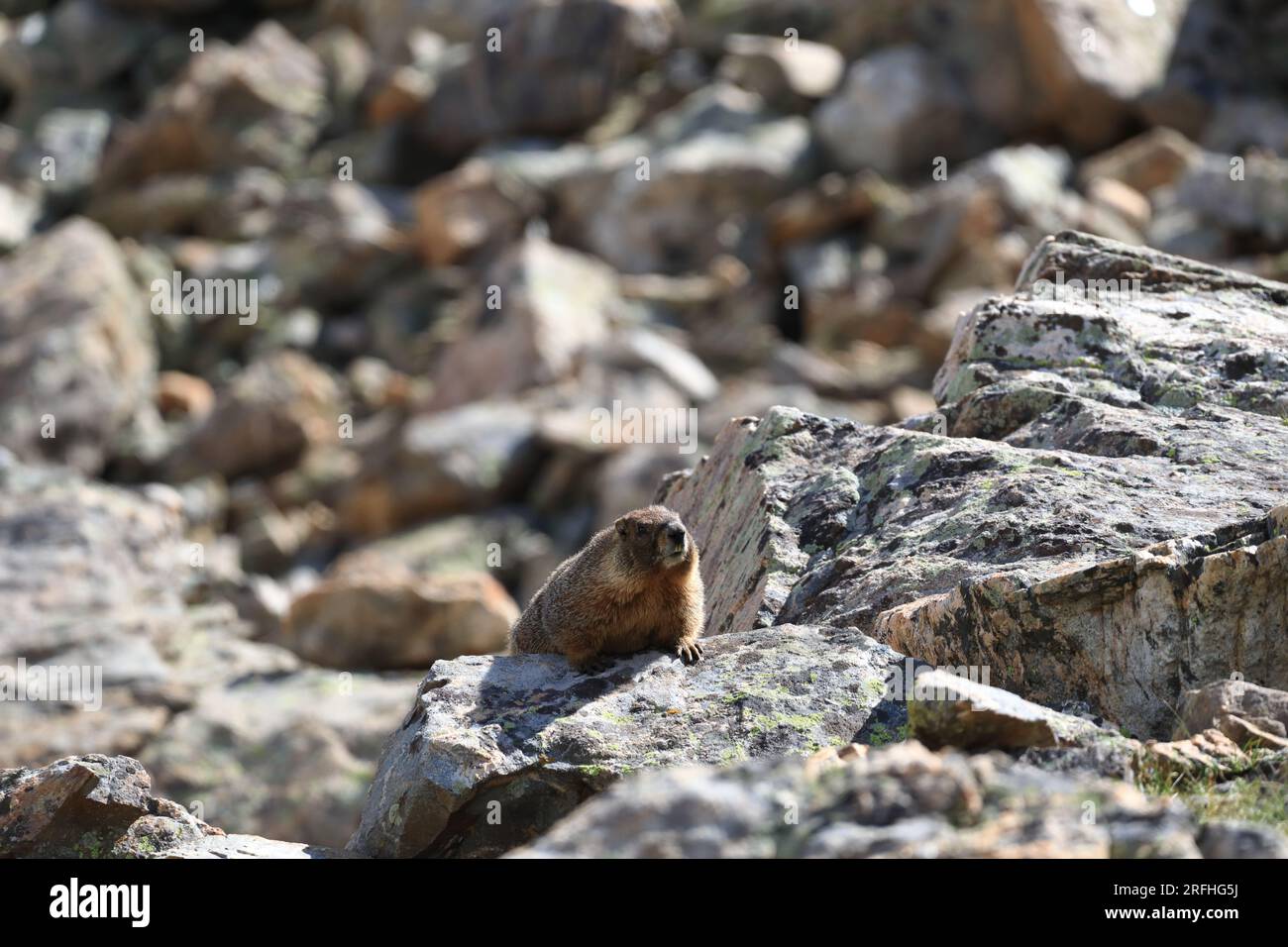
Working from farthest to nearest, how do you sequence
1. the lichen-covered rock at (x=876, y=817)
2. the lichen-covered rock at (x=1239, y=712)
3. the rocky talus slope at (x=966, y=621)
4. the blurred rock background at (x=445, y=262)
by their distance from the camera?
the blurred rock background at (x=445, y=262) < the lichen-covered rock at (x=1239, y=712) < the rocky talus slope at (x=966, y=621) < the lichen-covered rock at (x=876, y=817)

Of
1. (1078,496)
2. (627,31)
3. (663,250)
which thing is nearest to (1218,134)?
(663,250)

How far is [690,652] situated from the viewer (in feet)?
35.1

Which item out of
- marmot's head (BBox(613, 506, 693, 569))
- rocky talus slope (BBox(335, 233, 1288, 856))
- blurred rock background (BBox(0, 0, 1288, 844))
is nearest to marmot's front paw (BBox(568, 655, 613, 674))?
rocky talus slope (BBox(335, 233, 1288, 856))

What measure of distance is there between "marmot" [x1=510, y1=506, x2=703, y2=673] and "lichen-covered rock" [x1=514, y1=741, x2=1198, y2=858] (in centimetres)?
414

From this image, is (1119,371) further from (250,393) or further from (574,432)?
(250,393)

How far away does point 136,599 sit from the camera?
2548 centimetres

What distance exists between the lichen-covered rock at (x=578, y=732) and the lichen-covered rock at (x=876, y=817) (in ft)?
8.56

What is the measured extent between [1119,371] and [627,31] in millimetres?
46796

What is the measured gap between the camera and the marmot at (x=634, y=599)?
11008mm

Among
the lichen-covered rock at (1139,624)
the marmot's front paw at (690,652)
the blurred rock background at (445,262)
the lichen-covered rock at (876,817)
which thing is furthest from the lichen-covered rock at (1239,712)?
the blurred rock background at (445,262)

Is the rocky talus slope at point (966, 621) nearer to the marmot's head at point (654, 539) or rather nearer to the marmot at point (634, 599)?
the marmot at point (634, 599)

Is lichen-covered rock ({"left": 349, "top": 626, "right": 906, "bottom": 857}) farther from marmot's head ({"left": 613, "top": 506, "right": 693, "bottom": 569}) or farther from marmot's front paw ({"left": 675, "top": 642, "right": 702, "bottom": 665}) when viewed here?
marmot's head ({"left": 613, "top": 506, "right": 693, "bottom": 569})

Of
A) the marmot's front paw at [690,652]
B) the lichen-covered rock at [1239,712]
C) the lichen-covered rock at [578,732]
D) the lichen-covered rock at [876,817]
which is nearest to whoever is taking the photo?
the lichen-covered rock at [876,817]

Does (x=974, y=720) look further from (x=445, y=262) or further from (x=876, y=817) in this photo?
(x=445, y=262)
